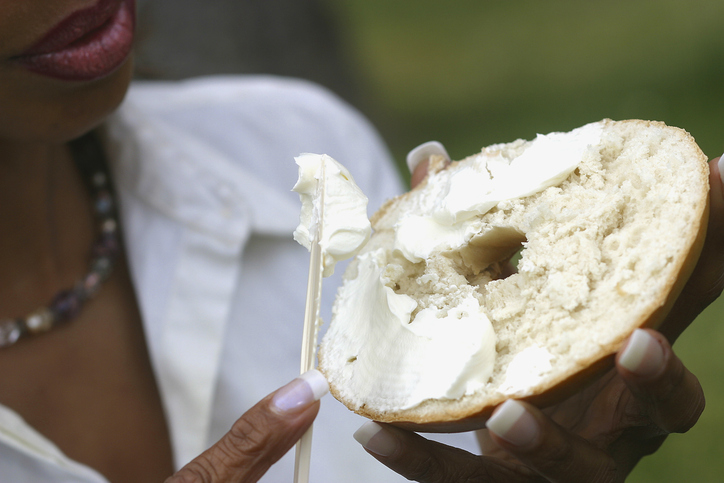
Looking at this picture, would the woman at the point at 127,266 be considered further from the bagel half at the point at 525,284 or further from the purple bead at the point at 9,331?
the bagel half at the point at 525,284

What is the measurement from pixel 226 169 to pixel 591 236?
33.6 inches

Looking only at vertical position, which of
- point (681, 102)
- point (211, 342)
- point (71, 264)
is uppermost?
point (71, 264)

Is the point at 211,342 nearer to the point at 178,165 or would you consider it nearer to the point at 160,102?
the point at 178,165

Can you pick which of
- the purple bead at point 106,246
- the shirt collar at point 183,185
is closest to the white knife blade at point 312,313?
the shirt collar at point 183,185

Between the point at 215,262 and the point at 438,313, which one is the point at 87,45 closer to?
the point at 215,262

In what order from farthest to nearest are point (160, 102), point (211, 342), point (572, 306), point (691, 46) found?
1. point (691, 46)
2. point (160, 102)
3. point (211, 342)
4. point (572, 306)

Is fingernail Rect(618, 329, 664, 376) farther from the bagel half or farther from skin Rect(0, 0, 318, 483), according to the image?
skin Rect(0, 0, 318, 483)

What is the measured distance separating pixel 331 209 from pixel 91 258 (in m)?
0.71

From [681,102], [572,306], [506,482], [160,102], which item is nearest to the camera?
[572,306]

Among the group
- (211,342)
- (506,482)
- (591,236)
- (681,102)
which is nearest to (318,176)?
(591,236)

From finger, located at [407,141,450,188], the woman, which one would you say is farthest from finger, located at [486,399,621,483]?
finger, located at [407,141,450,188]

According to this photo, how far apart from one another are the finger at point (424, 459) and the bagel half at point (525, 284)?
3cm

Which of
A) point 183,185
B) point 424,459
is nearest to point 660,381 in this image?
point 424,459

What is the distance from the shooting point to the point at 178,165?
3.97 feet
